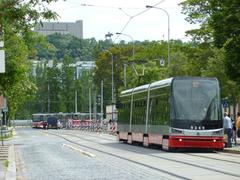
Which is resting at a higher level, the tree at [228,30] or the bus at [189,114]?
the tree at [228,30]

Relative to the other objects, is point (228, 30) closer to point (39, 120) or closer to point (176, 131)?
point (176, 131)

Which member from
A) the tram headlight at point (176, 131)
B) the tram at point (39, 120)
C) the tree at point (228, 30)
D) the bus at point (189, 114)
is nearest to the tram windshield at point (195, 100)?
the bus at point (189, 114)

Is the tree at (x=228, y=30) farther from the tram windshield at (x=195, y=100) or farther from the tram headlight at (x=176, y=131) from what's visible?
the tram headlight at (x=176, y=131)

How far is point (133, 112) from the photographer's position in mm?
41281

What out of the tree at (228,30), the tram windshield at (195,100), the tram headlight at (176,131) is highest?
the tree at (228,30)

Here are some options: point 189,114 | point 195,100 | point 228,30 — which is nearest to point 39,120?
point 228,30

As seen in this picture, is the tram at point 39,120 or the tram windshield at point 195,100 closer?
the tram windshield at point 195,100

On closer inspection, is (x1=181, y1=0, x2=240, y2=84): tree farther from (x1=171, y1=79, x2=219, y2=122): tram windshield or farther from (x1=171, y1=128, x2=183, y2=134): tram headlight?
(x1=171, y1=128, x2=183, y2=134): tram headlight

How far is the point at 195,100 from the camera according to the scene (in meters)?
32.0

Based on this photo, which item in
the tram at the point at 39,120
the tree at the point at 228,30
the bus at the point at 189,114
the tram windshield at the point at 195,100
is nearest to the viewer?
the bus at the point at 189,114

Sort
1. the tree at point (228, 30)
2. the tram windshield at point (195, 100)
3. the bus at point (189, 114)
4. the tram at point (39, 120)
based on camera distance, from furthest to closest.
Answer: the tram at point (39, 120) < the tree at point (228, 30) < the tram windshield at point (195, 100) < the bus at point (189, 114)

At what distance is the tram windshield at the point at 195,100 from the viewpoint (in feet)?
104

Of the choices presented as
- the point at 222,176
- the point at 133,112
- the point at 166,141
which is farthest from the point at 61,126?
the point at 222,176

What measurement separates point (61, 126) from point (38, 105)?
4680 centimetres
